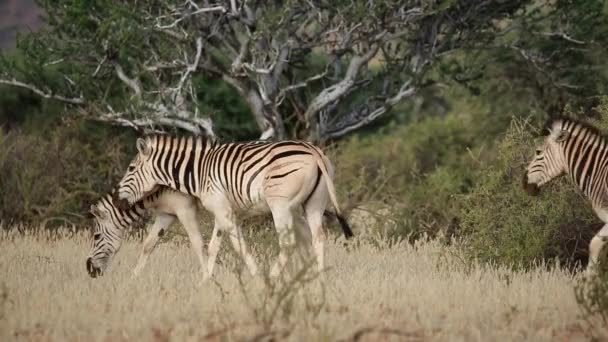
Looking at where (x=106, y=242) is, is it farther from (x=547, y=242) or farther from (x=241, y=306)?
(x=547, y=242)

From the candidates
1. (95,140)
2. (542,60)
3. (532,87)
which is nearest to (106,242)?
(95,140)

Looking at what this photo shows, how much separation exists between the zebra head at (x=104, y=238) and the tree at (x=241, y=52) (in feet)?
17.2

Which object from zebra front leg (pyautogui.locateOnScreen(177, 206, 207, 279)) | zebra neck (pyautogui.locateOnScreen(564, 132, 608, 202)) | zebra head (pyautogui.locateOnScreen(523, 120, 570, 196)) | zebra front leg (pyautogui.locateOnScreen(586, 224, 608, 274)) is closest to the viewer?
zebra front leg (pyautogui.locateOnScreen(586, 224, 608, 274))

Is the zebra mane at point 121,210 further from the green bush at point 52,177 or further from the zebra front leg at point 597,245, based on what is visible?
the zebra front leg at point 597,245

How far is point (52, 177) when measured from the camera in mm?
16891

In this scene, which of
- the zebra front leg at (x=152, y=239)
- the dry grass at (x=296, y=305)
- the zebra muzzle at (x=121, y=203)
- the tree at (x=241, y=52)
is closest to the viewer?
the dry grass at (x=296, y=305)

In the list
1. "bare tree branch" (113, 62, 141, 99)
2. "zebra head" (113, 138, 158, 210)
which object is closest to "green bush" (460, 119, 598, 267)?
"zebra head" (113, 138, 158, 210)

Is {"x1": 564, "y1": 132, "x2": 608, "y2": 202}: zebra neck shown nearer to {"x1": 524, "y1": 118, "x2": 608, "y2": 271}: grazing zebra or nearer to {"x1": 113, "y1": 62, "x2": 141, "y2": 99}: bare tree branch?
{"x1": 524, "y1": 118, "x2": 608, "y2": 271}: grazing zebra

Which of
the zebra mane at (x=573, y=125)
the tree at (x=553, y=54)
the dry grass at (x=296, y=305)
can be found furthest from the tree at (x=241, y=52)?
the zebra mane at (x=573, y=125)

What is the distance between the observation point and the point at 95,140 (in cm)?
1919

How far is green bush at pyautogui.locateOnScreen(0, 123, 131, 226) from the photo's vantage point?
54.5 ft

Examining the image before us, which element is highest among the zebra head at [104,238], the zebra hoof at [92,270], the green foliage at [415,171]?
the green foliage at [415,171]

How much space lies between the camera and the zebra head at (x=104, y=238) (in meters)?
11.9

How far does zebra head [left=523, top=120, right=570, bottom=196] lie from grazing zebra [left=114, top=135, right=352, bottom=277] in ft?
6.08
